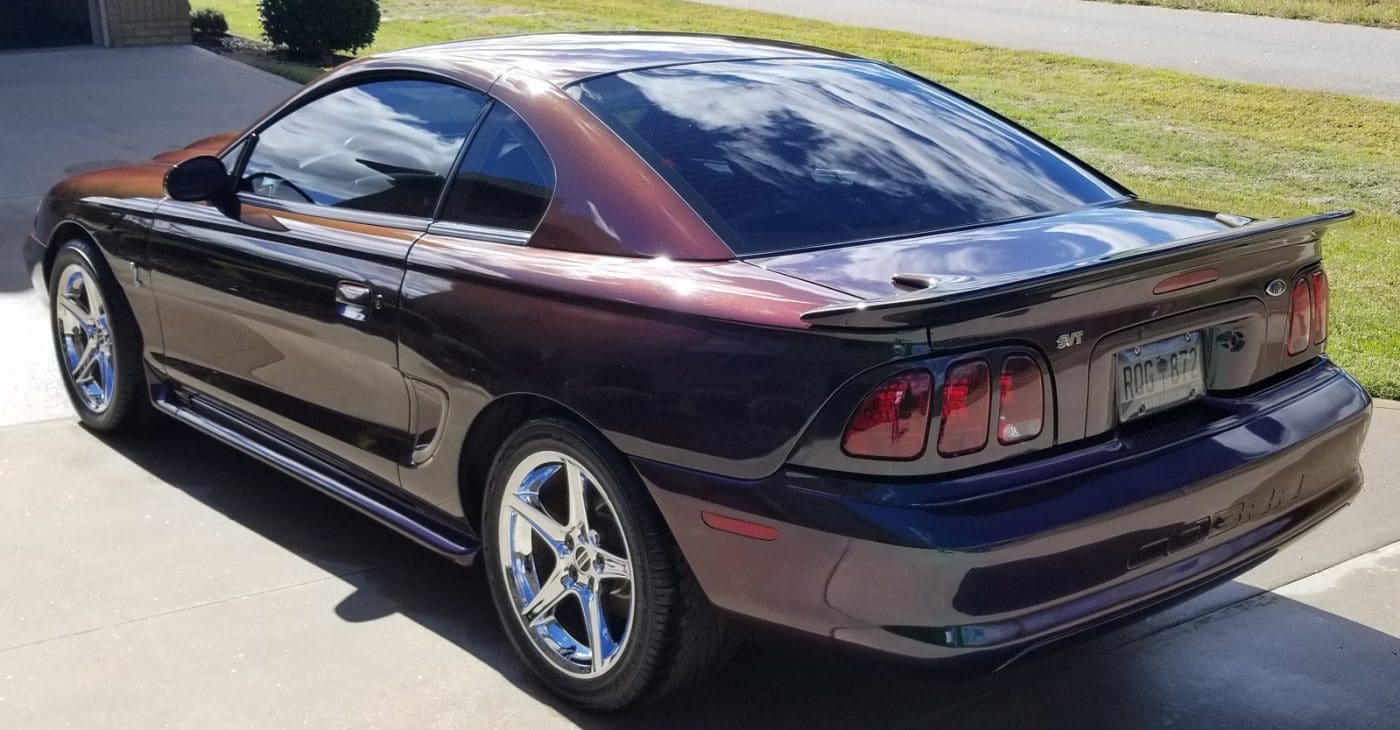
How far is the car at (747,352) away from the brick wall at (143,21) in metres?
13.3

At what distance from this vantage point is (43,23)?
661 inches

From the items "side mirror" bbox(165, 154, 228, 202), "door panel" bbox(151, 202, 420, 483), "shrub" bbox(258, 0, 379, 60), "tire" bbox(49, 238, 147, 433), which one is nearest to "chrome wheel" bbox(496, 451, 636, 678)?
"door panel" bbox(151, 202, 420, 483)

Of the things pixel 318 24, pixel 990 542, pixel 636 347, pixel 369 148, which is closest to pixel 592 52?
pixel 369 148

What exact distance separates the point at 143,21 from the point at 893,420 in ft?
52.2

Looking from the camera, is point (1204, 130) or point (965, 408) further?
point (1204, 130)

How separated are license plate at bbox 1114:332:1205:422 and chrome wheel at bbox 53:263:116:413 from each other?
3.59 m

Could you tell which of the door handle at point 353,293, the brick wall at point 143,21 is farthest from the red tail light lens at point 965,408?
the brick wall at point 143,21

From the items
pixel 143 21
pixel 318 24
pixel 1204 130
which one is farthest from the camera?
pixel 143 21

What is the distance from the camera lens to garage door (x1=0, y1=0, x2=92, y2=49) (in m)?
16.5

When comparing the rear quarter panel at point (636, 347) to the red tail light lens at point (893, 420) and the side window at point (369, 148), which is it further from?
the side window at point (369, 148)

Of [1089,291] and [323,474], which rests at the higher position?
[1089,291]

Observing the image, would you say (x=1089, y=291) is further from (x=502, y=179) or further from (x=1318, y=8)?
(x=1318, y=8)

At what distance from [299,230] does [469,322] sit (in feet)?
2.98

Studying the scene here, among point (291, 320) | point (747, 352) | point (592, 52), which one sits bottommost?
point (291, 320)
